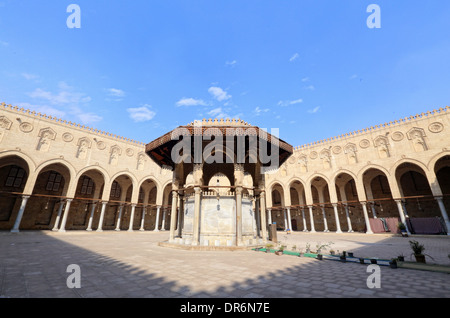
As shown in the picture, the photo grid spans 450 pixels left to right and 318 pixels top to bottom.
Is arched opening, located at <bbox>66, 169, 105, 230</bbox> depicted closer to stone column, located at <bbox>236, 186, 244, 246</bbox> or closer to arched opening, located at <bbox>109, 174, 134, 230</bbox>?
arched opening, located at <bbox>109, 174, 134, 230</bbox>

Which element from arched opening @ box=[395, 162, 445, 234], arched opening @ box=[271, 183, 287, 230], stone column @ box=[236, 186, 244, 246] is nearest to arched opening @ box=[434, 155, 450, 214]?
arched opening @ box=[395, 162, 445, 234]

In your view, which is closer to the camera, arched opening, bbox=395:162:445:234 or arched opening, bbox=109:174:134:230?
arched opening, bbox=395:162:445:234

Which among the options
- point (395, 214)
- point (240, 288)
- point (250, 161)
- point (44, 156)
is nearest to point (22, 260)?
point (240, 288)

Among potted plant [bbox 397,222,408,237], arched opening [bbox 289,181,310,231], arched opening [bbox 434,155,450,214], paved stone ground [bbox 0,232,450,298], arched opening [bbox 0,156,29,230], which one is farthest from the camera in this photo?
arched opening [bbox 289,181,310,231]

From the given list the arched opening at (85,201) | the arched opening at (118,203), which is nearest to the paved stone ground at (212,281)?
the arched opening at (85,201)

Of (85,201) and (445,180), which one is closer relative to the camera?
(445,180)

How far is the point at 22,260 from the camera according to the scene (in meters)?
6.45

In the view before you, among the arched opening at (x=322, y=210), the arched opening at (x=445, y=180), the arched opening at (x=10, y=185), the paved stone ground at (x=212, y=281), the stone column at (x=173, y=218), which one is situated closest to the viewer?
the paved stone ground at (x=212, y=281)

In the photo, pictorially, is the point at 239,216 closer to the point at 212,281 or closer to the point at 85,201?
the point at 212,281

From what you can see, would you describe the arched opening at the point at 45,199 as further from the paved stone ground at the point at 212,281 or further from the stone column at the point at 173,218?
the paved stone ground at the point at 212,281

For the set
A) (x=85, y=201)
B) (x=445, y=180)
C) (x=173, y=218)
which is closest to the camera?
(x=173, y=218)

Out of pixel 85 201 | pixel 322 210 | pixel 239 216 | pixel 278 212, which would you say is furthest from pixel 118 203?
pixel 322 210

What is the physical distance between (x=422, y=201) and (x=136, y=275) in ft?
96.3

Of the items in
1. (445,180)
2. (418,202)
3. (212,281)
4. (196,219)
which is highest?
(445,180)
